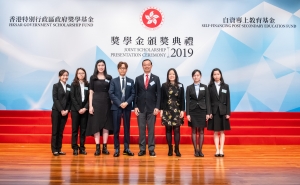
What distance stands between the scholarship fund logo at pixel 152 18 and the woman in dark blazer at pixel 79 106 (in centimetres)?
367

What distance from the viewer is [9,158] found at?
3766 millimetres

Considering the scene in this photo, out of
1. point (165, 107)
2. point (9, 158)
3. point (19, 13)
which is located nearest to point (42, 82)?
point (19, 13)

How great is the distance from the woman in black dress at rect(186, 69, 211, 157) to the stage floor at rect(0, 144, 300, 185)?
0.32 m

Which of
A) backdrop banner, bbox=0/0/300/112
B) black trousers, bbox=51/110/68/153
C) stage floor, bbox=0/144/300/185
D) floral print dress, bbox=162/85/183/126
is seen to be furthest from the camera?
backdrop banner, bbox=0/0/300/112

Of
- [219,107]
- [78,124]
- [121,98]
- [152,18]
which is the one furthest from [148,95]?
[152,18]

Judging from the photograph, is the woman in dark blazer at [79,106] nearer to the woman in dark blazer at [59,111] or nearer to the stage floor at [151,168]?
the woman in dark blazer at [59,111]

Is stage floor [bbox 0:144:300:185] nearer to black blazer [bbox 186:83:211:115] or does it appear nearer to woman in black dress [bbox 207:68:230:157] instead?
woman in black dress [bbox 207:68:230:157]

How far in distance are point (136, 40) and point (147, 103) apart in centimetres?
377

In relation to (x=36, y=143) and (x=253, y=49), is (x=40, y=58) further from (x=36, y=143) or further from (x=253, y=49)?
(x=253, y=49)

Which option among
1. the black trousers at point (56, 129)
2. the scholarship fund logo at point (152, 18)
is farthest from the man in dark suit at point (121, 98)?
the scholarship fund logo at point (152, 18)

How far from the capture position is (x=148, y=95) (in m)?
4.05

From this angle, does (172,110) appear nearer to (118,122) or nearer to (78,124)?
(118,122)

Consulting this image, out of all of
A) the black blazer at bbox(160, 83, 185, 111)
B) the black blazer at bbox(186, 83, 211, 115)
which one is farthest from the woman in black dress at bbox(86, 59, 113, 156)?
the black blazer at bbox(186, 83, 211, 115)

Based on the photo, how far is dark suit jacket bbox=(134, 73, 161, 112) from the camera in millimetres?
4055
